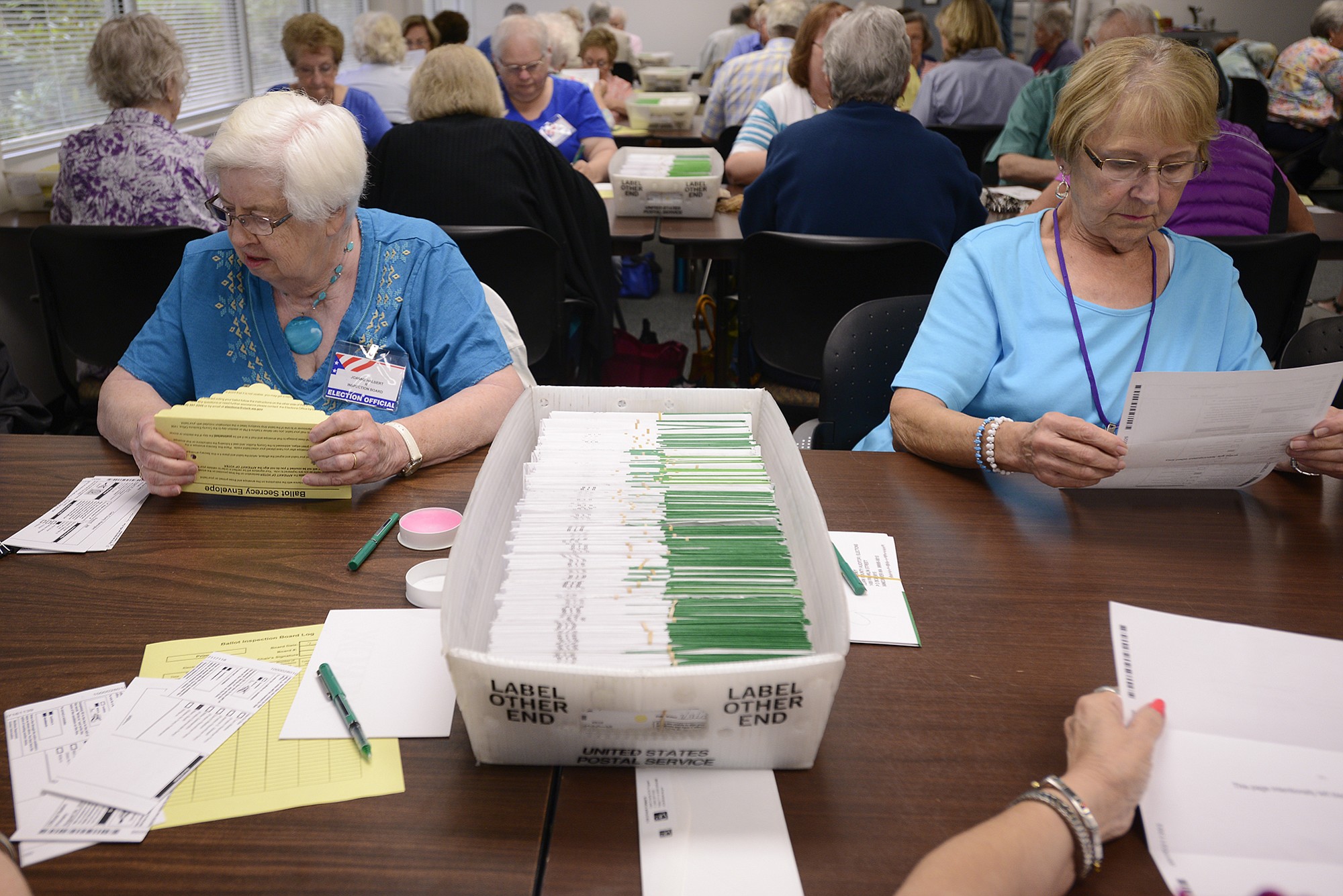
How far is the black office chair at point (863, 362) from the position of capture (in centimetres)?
192

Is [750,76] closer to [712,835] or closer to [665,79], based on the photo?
[665,79]

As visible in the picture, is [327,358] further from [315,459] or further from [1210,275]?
[1210,275]

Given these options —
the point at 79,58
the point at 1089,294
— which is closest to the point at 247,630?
the point at 1089,294

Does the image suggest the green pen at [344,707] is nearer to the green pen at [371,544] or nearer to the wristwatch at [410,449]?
the green pen at [371,544]

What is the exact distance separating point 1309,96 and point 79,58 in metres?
8.32

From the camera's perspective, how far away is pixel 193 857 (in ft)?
2.66

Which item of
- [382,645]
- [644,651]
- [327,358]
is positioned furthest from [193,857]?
[327,358]

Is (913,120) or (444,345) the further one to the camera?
(913,120)

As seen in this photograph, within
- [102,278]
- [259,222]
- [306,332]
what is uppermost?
[259,222]

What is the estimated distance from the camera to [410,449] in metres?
1.47

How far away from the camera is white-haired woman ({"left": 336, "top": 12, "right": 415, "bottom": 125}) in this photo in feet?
19.0

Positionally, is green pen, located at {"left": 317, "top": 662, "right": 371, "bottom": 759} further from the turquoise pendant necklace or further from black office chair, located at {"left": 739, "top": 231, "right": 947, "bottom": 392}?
black office chair, located at {"left": 739, "top": 231, "right": 947, "bottom": 392}

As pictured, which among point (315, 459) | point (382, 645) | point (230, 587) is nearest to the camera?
point (382, 645)

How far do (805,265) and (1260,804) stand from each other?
198cm
